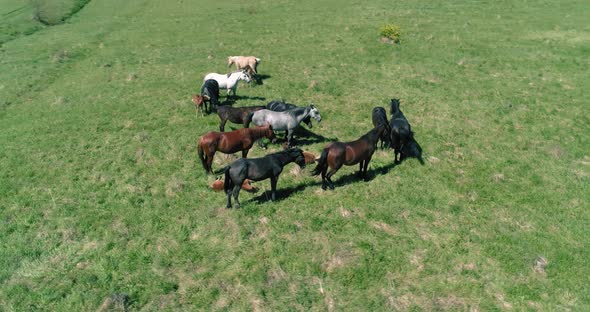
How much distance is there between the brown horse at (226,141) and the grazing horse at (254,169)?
1.98m

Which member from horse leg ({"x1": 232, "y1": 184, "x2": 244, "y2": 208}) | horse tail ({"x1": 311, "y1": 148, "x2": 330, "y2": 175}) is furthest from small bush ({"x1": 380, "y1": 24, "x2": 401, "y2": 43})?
horse leg ({"x1": 232, "y1": 184, "x2": 244, "y2": 208})

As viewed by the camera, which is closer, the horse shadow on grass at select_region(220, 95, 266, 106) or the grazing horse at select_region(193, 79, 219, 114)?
the grazing horse at select_region(193, 79, 219, 114)

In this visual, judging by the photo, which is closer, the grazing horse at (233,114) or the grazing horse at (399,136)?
the grazing horse at (399,136)

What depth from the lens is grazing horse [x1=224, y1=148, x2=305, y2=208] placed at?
1032cm

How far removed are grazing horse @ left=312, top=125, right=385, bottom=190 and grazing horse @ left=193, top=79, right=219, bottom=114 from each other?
732cm

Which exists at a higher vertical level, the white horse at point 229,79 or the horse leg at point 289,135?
the white horse at point 229,79

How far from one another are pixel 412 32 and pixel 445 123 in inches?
652

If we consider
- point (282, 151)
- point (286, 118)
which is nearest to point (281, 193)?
point (282, 151)

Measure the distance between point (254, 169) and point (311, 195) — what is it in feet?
7.30

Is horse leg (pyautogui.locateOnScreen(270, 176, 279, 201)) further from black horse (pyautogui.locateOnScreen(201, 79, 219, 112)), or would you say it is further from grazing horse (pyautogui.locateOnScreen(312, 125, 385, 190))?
black horse (pyautogui.locateOnScreen(201, 79, 219, 112))

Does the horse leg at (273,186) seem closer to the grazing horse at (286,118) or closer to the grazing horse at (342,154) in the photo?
the grazing horse at (342,154)

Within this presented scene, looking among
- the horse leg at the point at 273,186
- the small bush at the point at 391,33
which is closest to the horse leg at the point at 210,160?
the horse leg at the point at 273,186

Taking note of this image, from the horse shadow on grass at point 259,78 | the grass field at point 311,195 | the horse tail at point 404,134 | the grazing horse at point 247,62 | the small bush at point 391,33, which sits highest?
the small bush at point 391,33

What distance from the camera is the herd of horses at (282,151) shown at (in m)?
10.5
